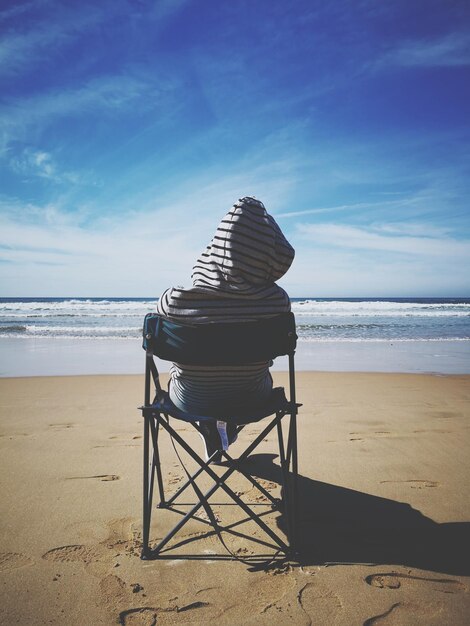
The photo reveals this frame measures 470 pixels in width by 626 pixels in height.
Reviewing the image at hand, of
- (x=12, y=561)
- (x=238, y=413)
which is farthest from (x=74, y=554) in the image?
(x=238, y=413)

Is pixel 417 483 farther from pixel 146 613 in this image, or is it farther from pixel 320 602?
pixel 146 613

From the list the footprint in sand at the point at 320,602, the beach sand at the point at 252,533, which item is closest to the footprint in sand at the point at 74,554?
the beach sand at the point at 252,533

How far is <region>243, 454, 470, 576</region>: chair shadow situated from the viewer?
6.88 feet

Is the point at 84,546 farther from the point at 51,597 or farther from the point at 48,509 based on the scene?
the point at 48,509

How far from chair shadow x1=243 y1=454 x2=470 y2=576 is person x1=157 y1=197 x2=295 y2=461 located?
80cm

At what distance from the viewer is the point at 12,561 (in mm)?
2053

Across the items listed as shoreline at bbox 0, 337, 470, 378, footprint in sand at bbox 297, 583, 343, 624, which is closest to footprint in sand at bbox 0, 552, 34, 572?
footprint in sand at bbox 297, 583, 343, 624

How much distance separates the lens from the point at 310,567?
204 centimetres

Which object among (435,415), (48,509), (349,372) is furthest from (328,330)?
(48,509)

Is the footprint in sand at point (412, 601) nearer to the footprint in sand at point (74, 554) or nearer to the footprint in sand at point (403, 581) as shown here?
the footprint in sand at point (403, 581)

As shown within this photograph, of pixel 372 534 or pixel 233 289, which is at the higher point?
pixel 233 289

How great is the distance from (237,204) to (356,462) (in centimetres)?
236

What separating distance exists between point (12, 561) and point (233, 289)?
1716 millimetres

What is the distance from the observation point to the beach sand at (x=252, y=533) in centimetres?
176
